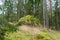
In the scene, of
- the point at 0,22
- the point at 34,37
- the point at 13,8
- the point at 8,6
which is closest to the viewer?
the point at 0,22

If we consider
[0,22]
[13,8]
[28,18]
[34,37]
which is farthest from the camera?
[13,8]

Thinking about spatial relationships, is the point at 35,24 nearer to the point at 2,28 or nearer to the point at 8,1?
the point at 8,1

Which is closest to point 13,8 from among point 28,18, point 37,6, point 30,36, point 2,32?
point 37,6

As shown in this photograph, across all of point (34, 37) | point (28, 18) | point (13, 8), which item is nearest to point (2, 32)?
point (34, 37)

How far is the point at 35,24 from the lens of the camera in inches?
634

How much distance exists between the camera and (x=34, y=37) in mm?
10906

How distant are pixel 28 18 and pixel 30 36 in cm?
474

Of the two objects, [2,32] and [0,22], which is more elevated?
[0,22]

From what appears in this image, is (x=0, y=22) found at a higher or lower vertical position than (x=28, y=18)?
higher

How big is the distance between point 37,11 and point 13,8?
4.59m

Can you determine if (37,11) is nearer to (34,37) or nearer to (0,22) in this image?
(34,37)

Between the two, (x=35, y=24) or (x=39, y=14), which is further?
(x=39, y=14)

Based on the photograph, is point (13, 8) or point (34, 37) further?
point (13, 8)

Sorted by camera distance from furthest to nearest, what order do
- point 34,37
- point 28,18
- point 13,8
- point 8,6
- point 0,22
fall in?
1. point 13,8
2. point 8,6
3. point 28,18
4. point 34,37
5. point 0,22
